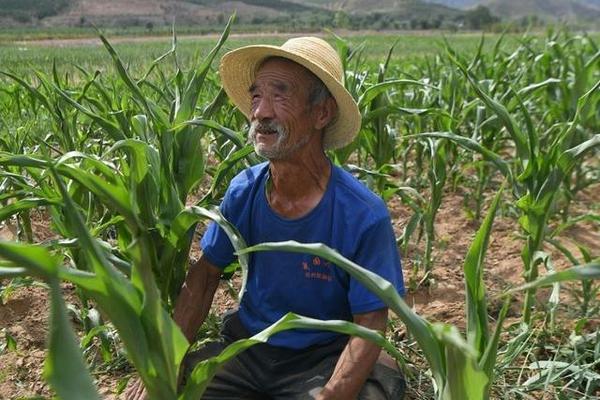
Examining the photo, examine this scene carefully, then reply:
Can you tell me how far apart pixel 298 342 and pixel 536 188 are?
0.85 m

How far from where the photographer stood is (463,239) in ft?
10.1

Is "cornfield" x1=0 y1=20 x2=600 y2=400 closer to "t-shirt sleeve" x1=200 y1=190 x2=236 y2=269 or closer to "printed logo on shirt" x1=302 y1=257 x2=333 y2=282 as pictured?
"t-shirt sleeve" x1=200 y1=190 x2=236 y2=269

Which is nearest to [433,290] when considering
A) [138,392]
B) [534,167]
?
[534,167]

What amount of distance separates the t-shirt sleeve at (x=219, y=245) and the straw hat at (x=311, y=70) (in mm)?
→ 308

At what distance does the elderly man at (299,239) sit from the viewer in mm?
1583

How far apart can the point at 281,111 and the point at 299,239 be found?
1.02 ft

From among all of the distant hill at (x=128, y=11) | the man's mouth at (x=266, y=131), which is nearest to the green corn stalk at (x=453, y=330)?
the man's mouth at (x=266, y=131)

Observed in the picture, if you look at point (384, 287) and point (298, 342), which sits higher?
point (384, 287)

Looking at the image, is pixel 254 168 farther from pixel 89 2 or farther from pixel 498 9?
pixel 498 9

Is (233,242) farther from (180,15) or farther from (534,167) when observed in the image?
(180,15)

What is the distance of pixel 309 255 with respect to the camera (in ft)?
5.40

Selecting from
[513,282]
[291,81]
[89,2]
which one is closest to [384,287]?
[291,81]

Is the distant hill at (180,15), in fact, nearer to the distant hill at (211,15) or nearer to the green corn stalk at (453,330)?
the distant hill at (211,15)

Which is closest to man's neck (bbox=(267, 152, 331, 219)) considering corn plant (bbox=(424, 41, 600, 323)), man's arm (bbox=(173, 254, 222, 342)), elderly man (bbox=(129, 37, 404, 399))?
elderly man (bbox=(129, 37, 404, 399))
